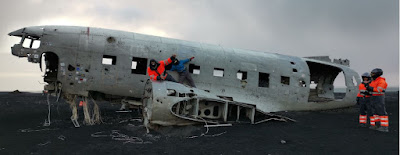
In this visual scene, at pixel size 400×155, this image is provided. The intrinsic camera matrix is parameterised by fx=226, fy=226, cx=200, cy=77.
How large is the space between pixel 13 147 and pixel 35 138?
3.19 feet

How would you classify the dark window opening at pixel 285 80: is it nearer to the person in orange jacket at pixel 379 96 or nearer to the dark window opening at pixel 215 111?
the person in orange jacket at pixel 379 96

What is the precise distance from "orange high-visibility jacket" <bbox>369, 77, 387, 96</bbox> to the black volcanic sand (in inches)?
63.6

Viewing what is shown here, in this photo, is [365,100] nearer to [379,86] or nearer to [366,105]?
[366,105]

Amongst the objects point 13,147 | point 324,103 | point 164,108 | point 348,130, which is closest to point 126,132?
point 164,108

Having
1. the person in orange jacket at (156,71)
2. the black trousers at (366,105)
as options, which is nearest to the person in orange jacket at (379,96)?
the black trousers at (366,105)

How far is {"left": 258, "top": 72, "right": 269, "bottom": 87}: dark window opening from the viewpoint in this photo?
12685 millimetres

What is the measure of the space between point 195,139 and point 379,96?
787 centimetres

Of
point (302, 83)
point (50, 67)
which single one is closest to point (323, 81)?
point (302, 83)

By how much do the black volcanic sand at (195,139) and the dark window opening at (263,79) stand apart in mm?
2807

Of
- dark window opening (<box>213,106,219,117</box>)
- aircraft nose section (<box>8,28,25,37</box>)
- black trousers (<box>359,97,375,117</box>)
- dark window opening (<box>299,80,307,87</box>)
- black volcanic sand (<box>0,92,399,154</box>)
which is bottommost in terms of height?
black volcanic sand (<box>0,92,399,154</box>)

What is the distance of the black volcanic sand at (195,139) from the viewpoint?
6.72m

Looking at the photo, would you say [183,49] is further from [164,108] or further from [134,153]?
[134,153]

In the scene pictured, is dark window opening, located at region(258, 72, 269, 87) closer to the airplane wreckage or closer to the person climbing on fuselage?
the airplane wreckage

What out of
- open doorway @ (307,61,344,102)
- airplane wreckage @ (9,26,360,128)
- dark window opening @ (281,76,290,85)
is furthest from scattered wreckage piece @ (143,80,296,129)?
open doorway @ (307,61,344,102)
